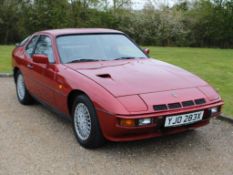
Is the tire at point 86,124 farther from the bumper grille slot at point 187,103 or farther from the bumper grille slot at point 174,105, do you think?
the bumper grille slot at point 187,103

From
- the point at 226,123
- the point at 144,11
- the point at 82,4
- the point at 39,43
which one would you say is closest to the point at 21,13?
the point at 82,4

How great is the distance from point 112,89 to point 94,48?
58.6 inches

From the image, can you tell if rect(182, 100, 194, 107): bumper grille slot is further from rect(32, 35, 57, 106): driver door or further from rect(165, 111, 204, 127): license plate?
rect(32, 35, 57, 106): driver door

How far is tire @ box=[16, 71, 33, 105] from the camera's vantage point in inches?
287

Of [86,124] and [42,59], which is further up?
[42,59]

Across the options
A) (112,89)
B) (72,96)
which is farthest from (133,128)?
(72,96)

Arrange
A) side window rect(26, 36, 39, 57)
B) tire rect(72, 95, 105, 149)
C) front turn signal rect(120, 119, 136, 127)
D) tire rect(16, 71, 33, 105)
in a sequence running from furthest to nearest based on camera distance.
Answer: tire rect(16, 71, 33, 105), side window rect(26, 36, 39, 57), tire rect(72, 95, 105, 149), front turn signal rect(120, 119, 136, 127)

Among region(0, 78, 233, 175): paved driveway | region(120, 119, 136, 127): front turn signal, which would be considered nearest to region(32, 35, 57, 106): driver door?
region(0, 78, 233, 175): paved driveway

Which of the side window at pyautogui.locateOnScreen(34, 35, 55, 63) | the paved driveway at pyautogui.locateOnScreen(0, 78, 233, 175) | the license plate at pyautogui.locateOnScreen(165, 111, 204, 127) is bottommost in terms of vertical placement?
the paved driveway at pyautogui.locateOnScreen(0, 78, 233, 175)

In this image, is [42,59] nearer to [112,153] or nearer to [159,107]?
[112,153]

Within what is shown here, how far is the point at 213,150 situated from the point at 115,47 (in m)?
2.18

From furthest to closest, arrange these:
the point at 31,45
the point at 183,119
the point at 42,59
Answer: the point at 31,45, the point at 42,59, the point at 183,119

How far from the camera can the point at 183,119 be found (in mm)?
4703

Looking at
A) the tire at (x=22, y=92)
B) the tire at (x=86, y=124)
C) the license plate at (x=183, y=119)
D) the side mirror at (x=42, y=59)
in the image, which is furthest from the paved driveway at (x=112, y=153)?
the tire at (x=22, y=92)
